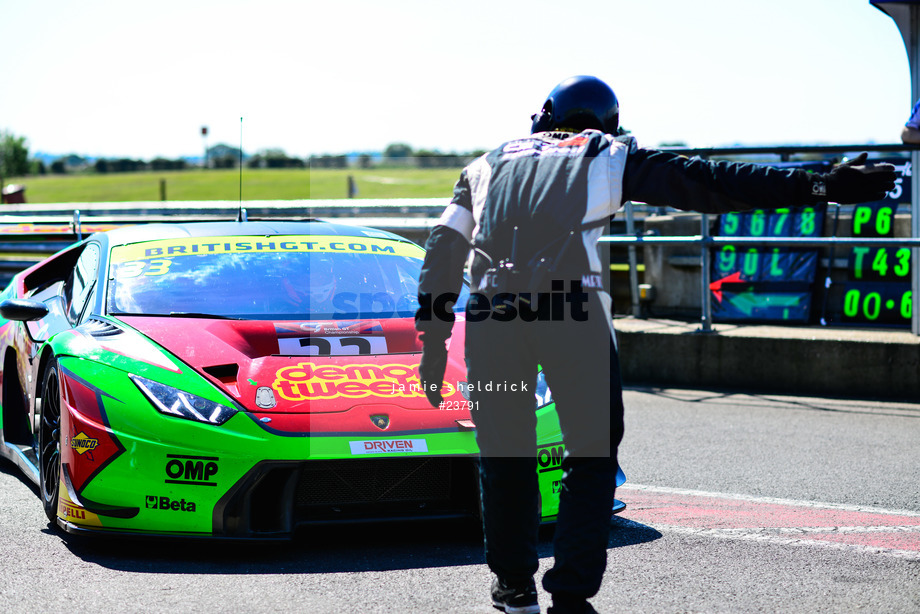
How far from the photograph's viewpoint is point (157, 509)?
3627 millimetres

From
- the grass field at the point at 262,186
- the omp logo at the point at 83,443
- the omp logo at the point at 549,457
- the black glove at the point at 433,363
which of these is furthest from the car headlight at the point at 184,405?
the grass field at the point at 262,186

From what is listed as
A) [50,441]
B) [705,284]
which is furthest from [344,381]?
[705,284]

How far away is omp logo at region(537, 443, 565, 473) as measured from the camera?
12.7 feet

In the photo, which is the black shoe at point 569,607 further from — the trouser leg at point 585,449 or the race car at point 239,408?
the race car at point 239,408

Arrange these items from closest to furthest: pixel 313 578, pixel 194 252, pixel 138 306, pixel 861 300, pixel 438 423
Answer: pixel 313 578 < pixel 438 423 < pixel 138 306 < pixel 194 252 < pixel 861 300

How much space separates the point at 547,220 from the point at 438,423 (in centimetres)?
110

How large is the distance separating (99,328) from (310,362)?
2.90 feet

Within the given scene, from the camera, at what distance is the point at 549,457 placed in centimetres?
389

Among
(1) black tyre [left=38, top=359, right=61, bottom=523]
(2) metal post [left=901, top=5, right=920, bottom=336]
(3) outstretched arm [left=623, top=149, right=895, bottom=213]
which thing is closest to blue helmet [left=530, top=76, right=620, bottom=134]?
A: (3) outstretched arm [left=623, top=149, right=895, bottom=213]

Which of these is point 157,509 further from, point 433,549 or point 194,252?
point 194,252

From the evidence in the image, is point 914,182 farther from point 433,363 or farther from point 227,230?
point 433,363

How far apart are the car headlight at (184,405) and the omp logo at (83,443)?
235mm

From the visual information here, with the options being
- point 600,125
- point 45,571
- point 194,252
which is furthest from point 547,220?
point 194,252

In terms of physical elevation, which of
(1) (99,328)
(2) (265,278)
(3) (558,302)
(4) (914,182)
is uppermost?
(4) (914,182)
